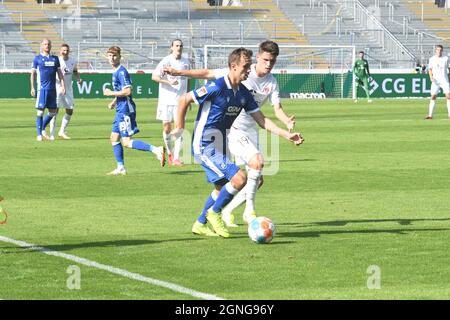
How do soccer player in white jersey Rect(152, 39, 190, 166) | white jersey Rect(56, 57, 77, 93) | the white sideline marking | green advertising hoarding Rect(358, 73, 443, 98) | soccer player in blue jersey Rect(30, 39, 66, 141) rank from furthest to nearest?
green advertising hoarding Rect(358, 73, 443, 98) → white jersey Rect(56, 57, 77, 93) → soccer player in blue jersey Rect(30, 39, 66, 141) → soccer player in white jersey Rect(152, 39, 190, 166) → the white sideline marking

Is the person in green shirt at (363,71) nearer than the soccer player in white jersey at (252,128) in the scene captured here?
No

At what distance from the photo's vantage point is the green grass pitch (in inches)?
342

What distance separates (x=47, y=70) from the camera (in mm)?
26609

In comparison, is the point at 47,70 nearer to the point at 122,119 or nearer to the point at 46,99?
the point at 46,99

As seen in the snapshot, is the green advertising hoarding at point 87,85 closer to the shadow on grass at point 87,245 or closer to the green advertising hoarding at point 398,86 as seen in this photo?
the green advertising hoarding at point 398,86

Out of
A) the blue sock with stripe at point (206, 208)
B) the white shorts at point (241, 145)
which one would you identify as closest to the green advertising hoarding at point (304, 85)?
the white shorts at point (241, 145)

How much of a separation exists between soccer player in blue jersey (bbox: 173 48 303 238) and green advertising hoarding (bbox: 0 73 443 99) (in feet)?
124

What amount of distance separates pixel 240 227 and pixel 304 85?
133ft

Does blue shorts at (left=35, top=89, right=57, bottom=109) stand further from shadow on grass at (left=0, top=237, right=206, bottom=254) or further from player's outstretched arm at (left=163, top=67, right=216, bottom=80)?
shadow on grass at (left=0, top=237, right=206, bottom=254)

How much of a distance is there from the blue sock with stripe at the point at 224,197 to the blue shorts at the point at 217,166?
0.37ft

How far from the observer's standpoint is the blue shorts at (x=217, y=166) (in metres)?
11.4

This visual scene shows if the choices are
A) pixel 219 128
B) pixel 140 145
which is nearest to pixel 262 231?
Answer: pixel 219 128

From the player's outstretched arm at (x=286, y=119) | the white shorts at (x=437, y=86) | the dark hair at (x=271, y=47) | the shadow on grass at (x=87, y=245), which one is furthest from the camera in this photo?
the white shorts at (x=437, y=86)

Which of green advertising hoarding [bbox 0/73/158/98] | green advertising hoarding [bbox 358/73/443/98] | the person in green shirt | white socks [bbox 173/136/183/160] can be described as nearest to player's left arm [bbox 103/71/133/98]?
white socks [bbox 173/136/183/160]
